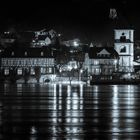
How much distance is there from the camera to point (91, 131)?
942 inches

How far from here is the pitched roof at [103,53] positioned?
434 feet

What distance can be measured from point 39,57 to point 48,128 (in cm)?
10481

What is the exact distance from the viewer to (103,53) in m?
134

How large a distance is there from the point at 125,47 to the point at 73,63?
41.7ft

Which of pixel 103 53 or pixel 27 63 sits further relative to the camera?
pixel 103 53

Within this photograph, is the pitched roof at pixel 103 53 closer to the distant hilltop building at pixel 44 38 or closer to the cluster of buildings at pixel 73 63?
the cluster of buildings at pixel 73 63

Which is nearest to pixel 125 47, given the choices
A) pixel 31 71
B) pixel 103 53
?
pixel 103 53

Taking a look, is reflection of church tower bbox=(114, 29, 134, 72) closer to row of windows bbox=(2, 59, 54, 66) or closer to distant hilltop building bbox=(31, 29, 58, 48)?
row of windows bbox=(2, 59, 54, 66)

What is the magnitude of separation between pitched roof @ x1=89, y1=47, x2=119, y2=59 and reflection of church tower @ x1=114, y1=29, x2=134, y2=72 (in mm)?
1307

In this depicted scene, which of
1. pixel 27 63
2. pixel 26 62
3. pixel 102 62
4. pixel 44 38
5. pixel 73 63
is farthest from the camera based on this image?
pixel 44 38

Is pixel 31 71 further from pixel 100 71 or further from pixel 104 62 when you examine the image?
pixel 104 62

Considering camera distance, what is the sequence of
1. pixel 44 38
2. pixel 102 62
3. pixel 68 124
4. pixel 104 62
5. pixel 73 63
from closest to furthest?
pixel 68 124, pixel 104 62, pixel 102 62, pixel 73 63, pixel 44 38

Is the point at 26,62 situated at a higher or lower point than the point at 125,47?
lower

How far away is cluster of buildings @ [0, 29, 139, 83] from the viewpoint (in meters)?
126
